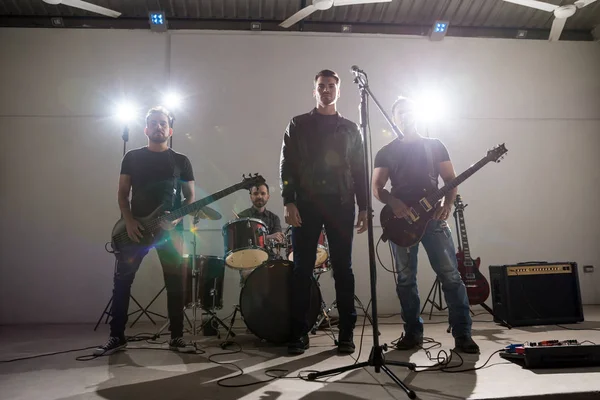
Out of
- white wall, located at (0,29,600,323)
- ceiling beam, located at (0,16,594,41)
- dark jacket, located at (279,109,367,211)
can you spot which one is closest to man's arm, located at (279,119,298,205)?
dark jacket, located at (279,109,367,211)

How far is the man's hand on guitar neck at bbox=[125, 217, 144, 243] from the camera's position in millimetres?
2707

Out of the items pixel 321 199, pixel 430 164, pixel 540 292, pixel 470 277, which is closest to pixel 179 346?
pixel 321 199

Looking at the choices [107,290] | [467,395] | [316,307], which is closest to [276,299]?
[316,307]

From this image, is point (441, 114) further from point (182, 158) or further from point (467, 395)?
point (467, 395)

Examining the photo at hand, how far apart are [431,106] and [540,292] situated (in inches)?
110

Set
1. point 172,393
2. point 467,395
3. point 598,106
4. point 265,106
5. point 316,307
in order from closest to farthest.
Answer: point 467,395 < point 172,393 < point 316,307 < point 265,106 < point 598,106

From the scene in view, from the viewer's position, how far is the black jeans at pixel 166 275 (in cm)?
278

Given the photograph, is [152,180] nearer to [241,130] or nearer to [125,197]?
[125,197]

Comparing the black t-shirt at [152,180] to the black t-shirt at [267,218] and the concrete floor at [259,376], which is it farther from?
the black t-shirt at [267,218]

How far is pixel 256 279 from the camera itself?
2.95 meters

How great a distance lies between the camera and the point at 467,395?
5.38 ft

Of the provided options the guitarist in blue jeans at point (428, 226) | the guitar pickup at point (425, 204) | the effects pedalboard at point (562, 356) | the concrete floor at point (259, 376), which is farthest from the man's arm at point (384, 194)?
the effects pedalboard at point (562, 356)

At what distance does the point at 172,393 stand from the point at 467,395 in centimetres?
121

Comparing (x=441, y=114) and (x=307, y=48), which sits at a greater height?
(x=307, y=48)
